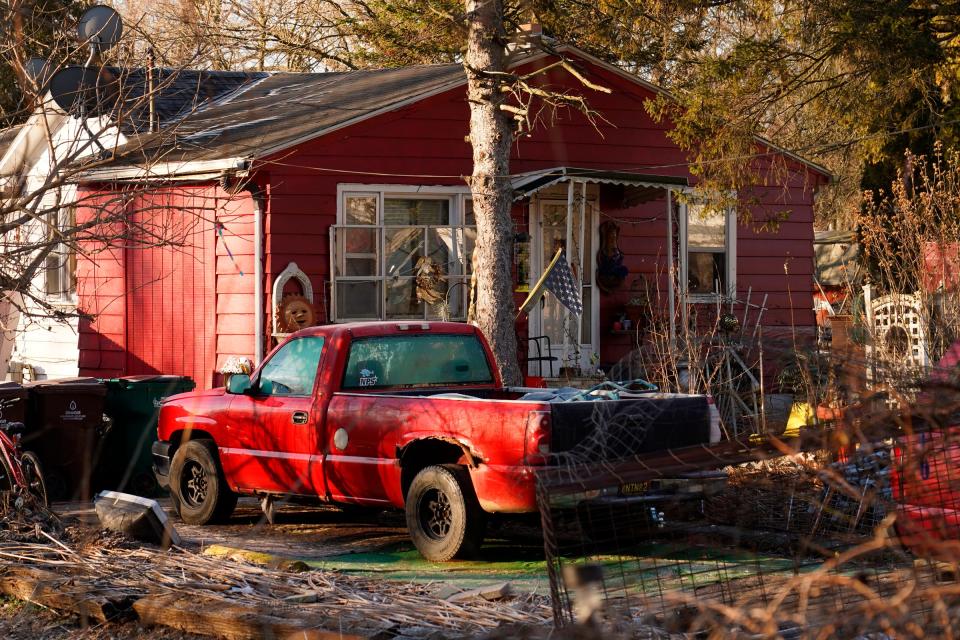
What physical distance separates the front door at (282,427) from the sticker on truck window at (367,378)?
38cm

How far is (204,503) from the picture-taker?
36.4ft

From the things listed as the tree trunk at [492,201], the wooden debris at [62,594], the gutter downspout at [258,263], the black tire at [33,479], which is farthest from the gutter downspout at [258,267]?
the wooden debris at [62,594]

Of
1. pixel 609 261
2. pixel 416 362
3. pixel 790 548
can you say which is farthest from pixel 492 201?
pixel 790 548

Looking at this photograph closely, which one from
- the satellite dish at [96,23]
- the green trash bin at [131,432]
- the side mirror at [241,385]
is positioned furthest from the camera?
the satellite dish at [96,23]

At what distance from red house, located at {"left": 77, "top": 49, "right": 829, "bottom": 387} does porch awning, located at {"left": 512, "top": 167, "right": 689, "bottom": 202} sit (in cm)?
3

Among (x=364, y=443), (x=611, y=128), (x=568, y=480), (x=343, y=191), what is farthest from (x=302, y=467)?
(x=611, y=128)

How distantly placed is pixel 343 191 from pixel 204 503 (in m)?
6.05

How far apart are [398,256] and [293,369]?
5.93m

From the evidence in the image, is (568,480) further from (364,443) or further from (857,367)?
(364,443)

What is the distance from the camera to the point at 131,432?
1352cm

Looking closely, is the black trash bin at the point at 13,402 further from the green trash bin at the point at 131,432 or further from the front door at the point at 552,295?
the front door at the point at 552,295

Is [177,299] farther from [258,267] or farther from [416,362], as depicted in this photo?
[416,362]

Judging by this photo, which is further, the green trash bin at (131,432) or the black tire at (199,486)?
the green trash bin at (131,432)

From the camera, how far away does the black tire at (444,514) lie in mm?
8945
